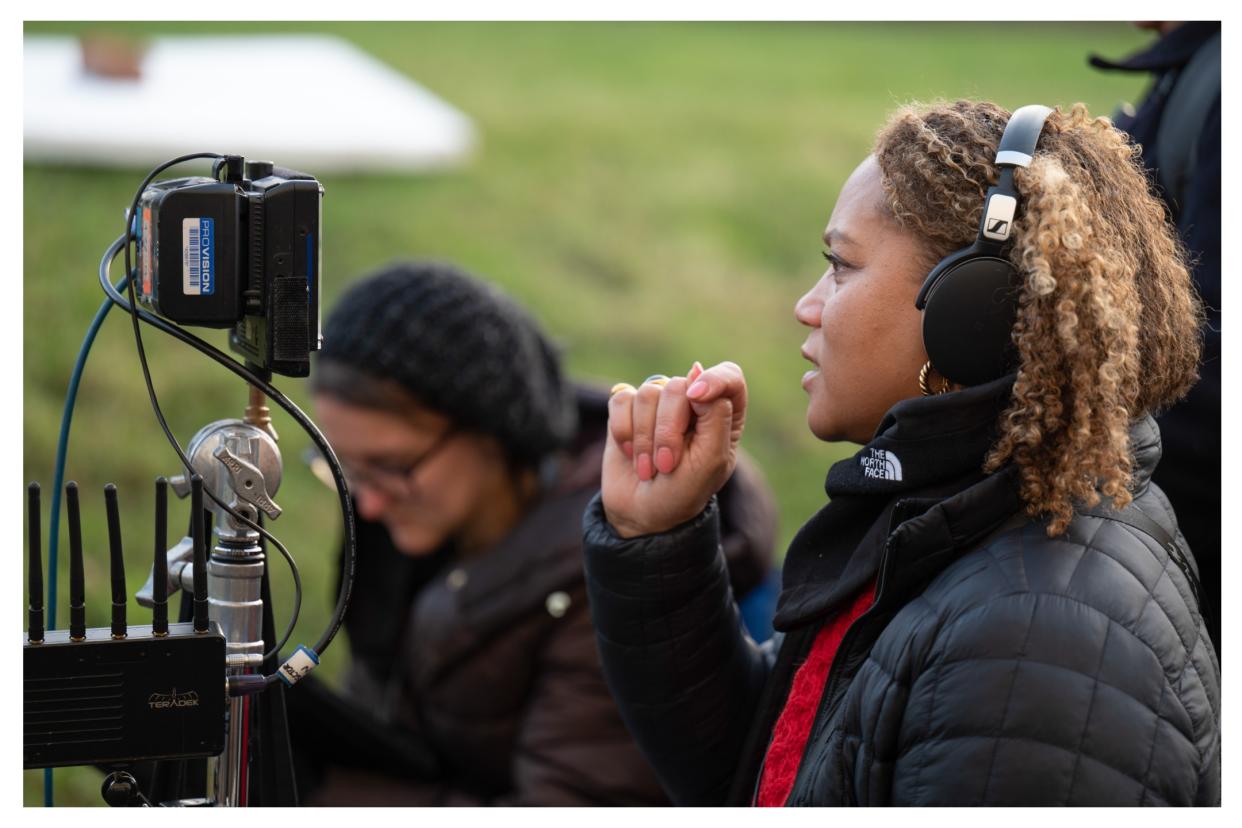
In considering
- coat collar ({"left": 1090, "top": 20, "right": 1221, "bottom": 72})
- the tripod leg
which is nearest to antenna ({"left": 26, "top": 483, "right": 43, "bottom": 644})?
the tripod leg

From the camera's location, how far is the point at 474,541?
3.06m

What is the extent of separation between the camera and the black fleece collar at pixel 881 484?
157 cm

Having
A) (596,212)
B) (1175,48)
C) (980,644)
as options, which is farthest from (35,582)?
(596,212)

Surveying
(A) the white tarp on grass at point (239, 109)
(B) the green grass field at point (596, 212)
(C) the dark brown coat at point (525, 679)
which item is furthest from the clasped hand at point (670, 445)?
(A) the white tarp on grass at point (239, 109)

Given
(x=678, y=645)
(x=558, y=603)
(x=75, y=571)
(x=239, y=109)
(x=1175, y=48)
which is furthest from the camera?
(x=239, y=109)

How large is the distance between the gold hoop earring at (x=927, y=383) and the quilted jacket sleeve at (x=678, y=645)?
1.41 feet

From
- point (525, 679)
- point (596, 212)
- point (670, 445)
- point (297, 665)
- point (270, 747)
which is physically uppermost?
point (670, 445)

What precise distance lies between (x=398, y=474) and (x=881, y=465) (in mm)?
1638

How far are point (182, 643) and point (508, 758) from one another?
1.48 meters

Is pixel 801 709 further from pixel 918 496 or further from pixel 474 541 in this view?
pixel 474 541

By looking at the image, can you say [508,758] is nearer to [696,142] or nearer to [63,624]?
[63,624]

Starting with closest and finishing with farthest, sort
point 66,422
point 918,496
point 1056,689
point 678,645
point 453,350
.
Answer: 1. point 1056,689
2. point 918,496
3. point 66,422
4. point 678,645
5. point 453,350

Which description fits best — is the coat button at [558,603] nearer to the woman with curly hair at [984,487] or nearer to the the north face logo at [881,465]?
the woman with curly hair at [984,487]

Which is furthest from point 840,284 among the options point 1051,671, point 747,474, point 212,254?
point 747,474
